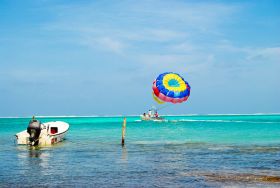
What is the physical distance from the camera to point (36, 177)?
19.1 m

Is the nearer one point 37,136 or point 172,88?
point 37,136

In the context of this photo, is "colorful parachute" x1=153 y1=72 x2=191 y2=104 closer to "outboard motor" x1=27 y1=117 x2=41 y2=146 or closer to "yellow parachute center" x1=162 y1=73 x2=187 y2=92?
"yellow parachute center" x1=162 y1=73 x2=187 y2=92

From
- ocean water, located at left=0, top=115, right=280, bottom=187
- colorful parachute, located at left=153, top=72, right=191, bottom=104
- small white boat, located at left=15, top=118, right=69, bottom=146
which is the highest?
colorful parachute, located at left=153, top=72, right=191, bottom=104

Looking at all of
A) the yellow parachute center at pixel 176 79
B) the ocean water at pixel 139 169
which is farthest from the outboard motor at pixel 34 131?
the yellow parachute center at pixel 176 79

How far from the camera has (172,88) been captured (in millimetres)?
42094

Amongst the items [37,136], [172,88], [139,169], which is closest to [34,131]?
[37,136]

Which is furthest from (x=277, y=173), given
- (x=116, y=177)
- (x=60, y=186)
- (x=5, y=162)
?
(x=5, y=162)

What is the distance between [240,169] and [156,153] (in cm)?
910

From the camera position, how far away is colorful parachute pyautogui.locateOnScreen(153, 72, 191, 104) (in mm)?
41875

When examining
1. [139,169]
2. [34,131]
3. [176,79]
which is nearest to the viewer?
[139,169]

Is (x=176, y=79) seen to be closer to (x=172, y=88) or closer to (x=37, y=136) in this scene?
(x=172, y=88)

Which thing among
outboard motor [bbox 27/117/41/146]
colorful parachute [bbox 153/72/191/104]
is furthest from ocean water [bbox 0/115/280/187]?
colorful parachute [bbox 153/72/191/104]

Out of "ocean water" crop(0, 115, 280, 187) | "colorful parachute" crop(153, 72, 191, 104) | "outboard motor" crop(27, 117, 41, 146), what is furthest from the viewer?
"colorful parachute" crop(153, 72, 191, 104)

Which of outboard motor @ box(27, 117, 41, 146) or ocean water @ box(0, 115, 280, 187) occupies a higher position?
outboard motor @ box(27, 117, 41, 146)
